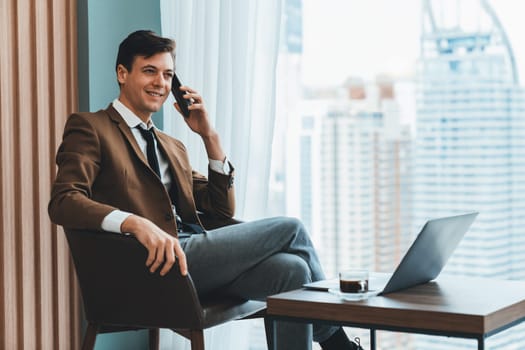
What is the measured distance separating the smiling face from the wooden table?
90cm

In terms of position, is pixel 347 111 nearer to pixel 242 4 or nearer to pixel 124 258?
pixel 242 4

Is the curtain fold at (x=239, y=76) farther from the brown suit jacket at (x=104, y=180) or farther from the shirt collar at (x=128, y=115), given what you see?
the shirt collar at (x=128, y=115)

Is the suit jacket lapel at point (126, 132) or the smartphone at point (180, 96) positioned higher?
the smartphone at point (180, 96)

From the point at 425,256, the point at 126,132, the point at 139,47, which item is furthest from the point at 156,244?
the point at 139,47

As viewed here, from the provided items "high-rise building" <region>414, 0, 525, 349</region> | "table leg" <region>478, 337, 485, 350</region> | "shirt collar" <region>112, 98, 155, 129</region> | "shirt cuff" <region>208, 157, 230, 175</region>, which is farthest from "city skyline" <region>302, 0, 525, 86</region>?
"table leg" <region>478, 337, 485, 350</region>

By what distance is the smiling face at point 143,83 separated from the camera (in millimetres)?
2549

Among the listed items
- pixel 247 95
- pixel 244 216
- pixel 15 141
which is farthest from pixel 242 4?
pixel 15 141

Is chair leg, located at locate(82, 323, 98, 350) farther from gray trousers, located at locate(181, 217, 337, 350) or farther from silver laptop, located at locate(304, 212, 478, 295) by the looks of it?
silver laptop, located at locate(304, 212, 478, 295)

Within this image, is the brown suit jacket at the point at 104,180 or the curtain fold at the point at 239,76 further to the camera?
the curtain fold at the point at 239,76

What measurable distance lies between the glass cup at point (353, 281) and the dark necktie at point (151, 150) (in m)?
0.87

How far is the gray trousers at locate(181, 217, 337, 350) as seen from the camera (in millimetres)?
2359

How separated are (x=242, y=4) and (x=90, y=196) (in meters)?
1.27

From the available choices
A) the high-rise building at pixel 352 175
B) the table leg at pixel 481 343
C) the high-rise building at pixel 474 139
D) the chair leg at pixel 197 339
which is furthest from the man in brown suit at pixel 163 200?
the high-rise building at pixel 352 175

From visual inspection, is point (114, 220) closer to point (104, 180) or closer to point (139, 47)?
point (104, 180)
